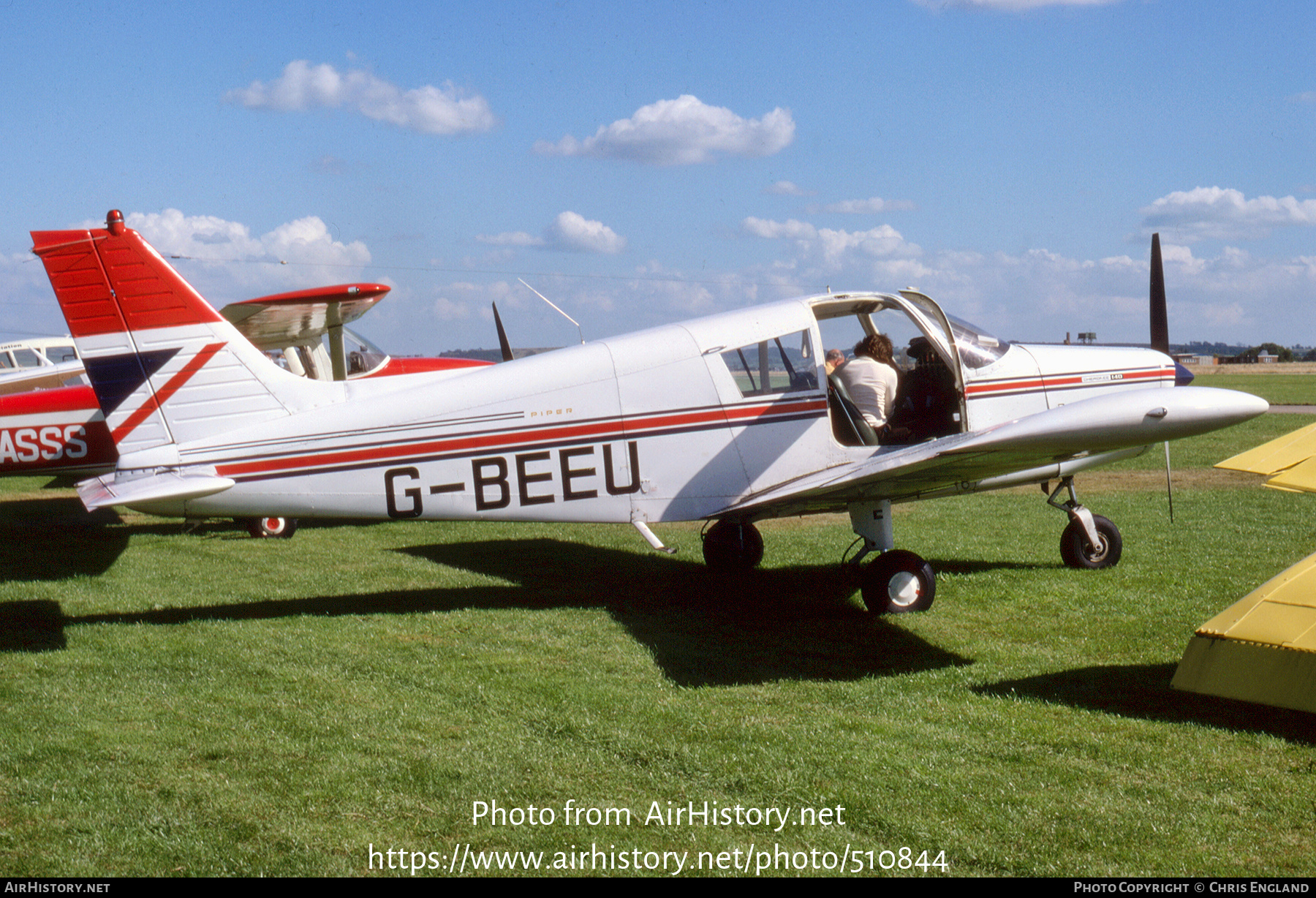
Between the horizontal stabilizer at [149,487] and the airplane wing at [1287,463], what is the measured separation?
5928 millimetres

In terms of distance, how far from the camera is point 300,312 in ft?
39.6

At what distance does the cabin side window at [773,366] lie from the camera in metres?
7.11

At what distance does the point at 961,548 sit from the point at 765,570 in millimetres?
1950

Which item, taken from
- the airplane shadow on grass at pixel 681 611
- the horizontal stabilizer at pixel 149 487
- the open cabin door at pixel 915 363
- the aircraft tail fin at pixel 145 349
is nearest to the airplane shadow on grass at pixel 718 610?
the airplane shadow on grass at pixel 681 611

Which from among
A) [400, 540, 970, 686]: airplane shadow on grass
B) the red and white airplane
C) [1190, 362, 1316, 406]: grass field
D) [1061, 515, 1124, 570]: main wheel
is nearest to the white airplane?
[400, 540, 970, 686]: airplane shadow on grass

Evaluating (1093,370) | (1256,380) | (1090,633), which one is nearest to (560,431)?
(1090,633)

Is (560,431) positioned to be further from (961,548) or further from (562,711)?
(961,548)

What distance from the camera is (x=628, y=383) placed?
6973 mm

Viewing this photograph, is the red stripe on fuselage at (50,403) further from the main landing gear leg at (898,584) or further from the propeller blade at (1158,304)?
the propeller blade at (1158,304)

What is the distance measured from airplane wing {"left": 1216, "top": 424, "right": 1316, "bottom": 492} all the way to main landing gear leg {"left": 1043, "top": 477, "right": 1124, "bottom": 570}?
3.08 meters

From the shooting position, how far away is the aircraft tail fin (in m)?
6.65

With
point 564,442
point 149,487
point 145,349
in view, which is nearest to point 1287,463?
point 564,442

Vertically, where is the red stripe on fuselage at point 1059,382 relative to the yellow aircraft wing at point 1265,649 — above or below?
above

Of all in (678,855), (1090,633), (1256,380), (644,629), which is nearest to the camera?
(678,855)
